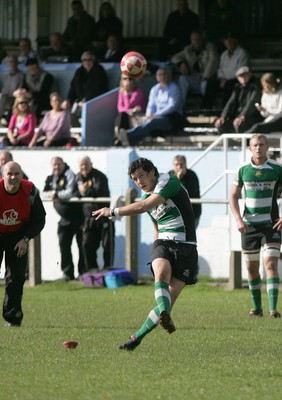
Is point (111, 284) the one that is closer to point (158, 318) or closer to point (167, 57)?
point (167, 57)

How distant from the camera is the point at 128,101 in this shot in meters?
23.0

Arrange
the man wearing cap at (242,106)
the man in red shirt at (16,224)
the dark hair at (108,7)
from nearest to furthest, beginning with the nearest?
1. the man in red shirt at (16,224)
2. the man wearing cap at (242,106)
3. the dark hair at (108,7)

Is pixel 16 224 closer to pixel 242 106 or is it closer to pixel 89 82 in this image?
pixel 242 106

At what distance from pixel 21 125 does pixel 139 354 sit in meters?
12.2

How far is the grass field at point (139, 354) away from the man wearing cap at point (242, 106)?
13.0 ft

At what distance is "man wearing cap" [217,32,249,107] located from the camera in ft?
74.4

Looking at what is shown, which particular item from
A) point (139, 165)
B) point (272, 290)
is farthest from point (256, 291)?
point (139, 165)

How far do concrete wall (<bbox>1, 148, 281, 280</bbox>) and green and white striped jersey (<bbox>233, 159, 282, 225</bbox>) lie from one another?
15.2 ft

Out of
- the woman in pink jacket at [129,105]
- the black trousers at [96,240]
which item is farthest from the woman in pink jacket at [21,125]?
the black trousers at [96,240]

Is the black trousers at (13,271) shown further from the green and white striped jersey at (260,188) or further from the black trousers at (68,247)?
the black trousers at (68,247)

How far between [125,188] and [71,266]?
1703mm

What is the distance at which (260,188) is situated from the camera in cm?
1532

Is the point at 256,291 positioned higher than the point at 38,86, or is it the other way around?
the point at 38,86

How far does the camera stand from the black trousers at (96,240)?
68.1 ft
